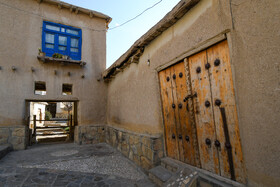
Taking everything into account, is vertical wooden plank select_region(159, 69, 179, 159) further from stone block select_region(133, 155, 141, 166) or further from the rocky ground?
stone block select_region(133, 155, 141, 166)

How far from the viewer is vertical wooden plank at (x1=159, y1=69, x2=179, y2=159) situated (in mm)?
3025

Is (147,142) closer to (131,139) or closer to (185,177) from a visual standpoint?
(131,139)

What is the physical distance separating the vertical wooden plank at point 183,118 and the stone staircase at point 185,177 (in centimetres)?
A: 18

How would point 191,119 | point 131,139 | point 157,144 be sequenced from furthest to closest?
1. point 131,139
2. point 157,144
3. point 191,119

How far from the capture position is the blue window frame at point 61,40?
260 inches

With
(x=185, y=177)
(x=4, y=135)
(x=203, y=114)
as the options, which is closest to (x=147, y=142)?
(x=185, y=177)

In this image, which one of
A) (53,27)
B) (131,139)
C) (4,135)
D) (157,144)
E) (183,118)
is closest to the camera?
(183,118)

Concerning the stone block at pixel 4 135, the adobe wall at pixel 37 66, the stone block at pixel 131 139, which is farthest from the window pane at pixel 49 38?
the stone block at pixel 131 139

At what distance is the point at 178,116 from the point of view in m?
2.90

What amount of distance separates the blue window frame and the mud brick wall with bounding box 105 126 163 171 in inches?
166

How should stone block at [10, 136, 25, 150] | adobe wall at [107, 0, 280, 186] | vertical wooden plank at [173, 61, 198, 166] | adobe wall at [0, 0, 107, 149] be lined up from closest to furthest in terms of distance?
adobe wall at [107, 0, 280, 186], vertical wooden plank at [173, 61, 198, 166], stone block at [10, 136, 25, 150], adobe wall at [0, 0, 107, 149]

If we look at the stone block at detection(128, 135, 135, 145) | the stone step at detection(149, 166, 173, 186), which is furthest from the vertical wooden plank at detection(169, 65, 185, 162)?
the stone block at detection(128, 135, 135, 145)

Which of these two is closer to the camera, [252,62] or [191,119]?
[252,62]

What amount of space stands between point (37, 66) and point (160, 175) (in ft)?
20.6
